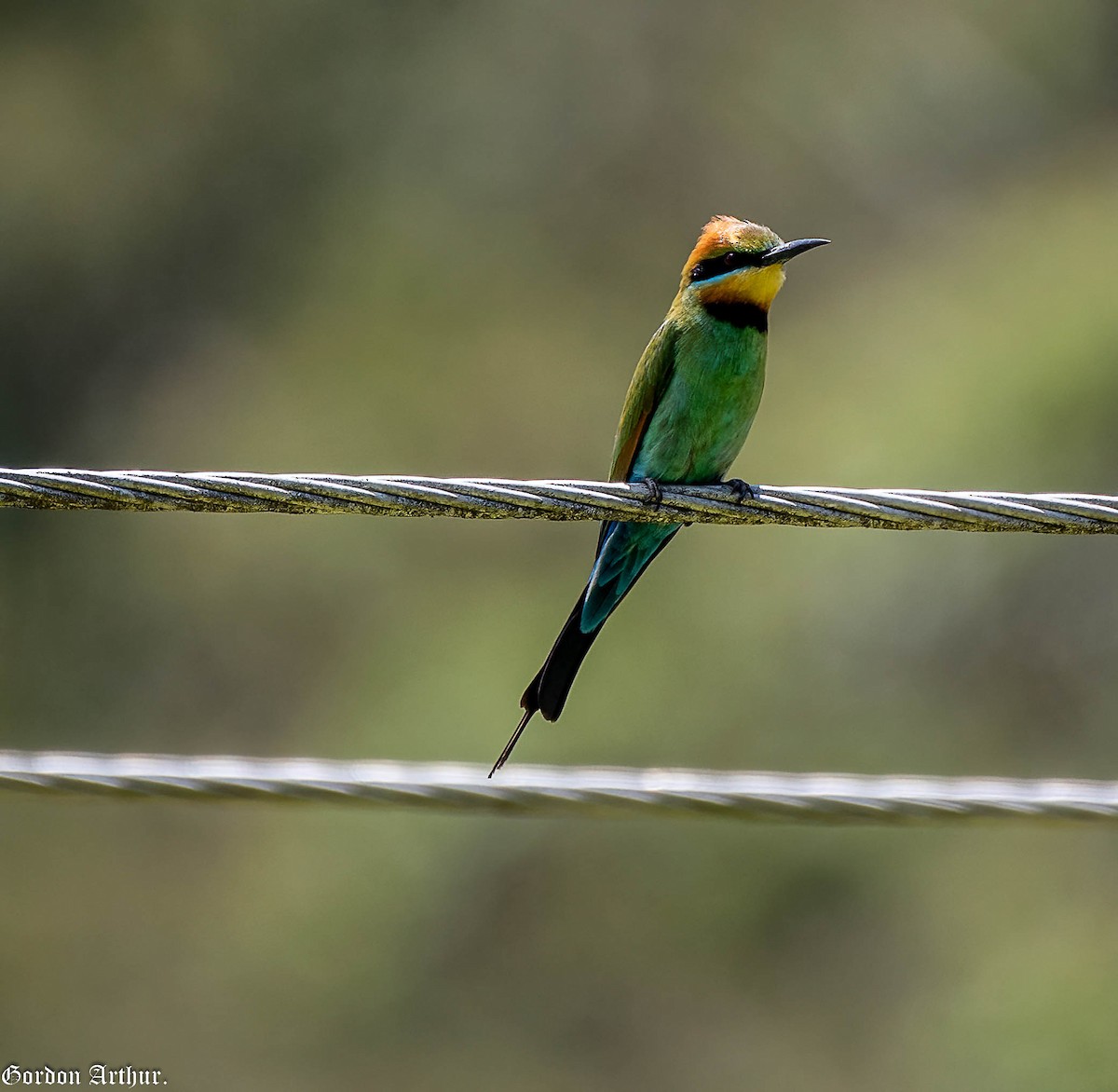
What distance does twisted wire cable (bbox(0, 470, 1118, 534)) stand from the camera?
6.09 feet

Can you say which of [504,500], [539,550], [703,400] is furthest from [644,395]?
[539,550]

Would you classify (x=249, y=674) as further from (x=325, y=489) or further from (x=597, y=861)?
(x=325, y=489)

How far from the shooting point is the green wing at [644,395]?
10.2 ft

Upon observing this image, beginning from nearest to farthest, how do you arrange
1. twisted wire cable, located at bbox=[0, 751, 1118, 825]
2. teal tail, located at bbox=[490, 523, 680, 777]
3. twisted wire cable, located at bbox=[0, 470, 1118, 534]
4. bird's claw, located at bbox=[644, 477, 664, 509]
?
twisted wire cable, located at bbox=[0, 470, 1118, 534]
bird's claw, located at bbox=[644, 477, 664, 509]
twisted wire cable, located at bbox=[0, 751, 1118, 825]
teal tail, located at bbox=[490, 523, 680, 777]

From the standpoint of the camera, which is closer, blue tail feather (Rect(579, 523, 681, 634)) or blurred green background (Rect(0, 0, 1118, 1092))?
blue tail feather (Rect(579, 523, 681, 634))

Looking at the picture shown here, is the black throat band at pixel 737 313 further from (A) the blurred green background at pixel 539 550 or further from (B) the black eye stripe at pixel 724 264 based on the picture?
(A) the blurred green background at pixel 539 550

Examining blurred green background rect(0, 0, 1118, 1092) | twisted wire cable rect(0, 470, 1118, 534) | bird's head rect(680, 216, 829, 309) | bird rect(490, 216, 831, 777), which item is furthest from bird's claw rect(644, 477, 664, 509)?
blurred green background rect(0, 0, 1118, 1092)

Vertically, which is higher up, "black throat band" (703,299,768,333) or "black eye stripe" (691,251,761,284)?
"black eye stripe" (691,251,761,284)

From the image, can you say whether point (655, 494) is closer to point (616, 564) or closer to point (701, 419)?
point (616, 564)

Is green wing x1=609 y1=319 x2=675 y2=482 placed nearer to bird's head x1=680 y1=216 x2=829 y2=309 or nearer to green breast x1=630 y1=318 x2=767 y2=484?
green breast x1=630 y1=318 x2=767 y2=484

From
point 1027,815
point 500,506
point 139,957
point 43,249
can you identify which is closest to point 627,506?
point 500,506

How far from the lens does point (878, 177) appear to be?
979cm

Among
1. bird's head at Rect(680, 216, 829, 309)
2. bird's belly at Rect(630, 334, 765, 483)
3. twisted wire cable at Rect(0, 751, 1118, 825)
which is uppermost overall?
bird's head at Rect(680, 216, 829, 309)

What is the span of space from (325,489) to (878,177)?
28.3 ft
